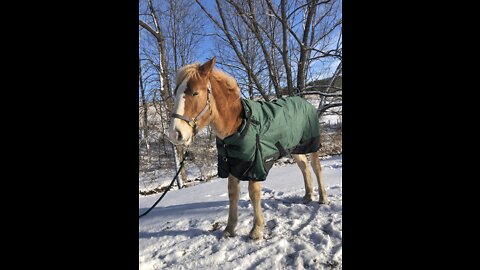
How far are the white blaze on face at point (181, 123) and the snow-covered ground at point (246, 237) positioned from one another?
3.30 ft

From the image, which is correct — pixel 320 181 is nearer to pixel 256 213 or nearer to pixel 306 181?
pixel 306 181

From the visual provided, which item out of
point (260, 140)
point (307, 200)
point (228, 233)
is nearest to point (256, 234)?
point (228, 233)

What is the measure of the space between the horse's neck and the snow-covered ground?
1.00 meters

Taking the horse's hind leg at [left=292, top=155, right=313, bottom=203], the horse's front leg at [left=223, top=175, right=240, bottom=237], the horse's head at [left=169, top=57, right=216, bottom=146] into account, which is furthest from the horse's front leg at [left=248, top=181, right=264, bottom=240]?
the horse's hind leg at [left=292, top=155, right=313, bottom=203]

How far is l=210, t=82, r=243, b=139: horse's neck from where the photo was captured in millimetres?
2035

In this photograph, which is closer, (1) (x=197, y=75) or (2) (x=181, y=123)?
(2) (x=181, y=123)

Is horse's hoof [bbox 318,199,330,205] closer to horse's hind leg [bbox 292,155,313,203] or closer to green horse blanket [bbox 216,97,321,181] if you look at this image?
horse's hind leg [bbox 292,155,313,203]

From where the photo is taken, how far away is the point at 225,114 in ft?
6.77

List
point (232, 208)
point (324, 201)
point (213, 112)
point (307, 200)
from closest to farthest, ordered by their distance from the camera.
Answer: point (213, 112), point (232, 208), point (324, 201), point (307, 200)

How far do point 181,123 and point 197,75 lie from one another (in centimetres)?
44

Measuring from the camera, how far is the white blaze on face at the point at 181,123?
1653 mm

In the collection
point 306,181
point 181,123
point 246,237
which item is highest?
point 181,123
